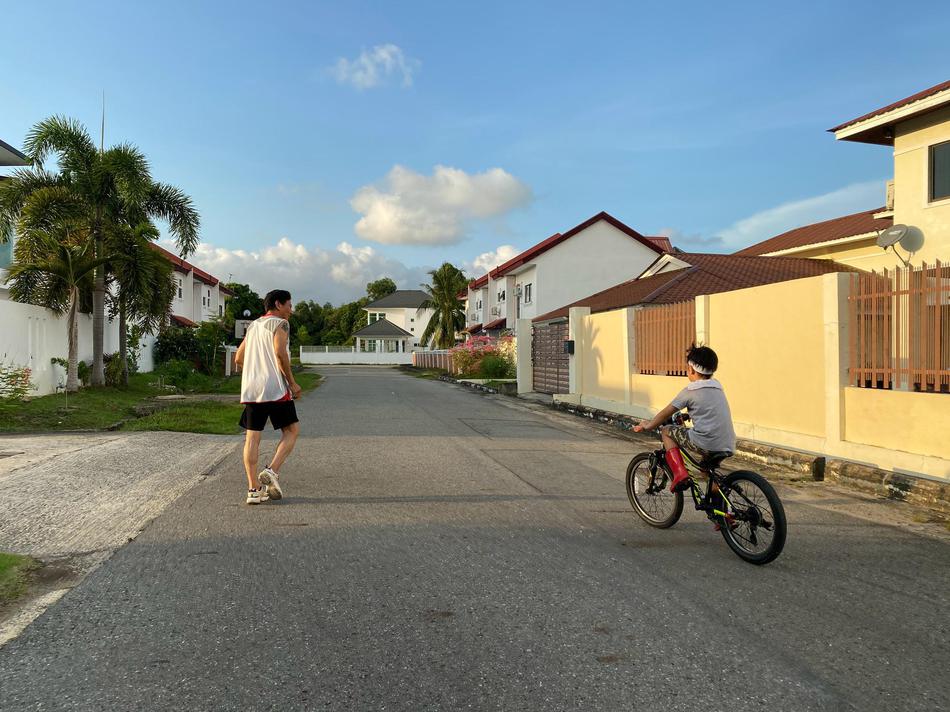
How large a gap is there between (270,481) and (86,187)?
654 inches

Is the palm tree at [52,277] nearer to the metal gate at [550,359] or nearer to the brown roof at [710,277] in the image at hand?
the metal gate at [550,359]

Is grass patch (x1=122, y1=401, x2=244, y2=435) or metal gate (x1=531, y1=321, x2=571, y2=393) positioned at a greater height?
metal gate (x1=531, y1=321, x2=571, y2=393)

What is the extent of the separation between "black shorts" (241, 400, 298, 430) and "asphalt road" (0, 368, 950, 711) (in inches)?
28.9

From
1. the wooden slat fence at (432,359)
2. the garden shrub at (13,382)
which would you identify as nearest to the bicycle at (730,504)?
the garden shrub at (13,382)

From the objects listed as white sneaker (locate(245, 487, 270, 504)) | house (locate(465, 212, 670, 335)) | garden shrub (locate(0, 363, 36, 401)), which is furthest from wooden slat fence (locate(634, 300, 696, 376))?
house (locate(465, 212, 670, 335))

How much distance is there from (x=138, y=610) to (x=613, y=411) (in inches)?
524

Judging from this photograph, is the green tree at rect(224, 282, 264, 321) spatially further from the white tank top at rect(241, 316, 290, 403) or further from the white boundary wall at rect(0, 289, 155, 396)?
the white tank top at rect(241, 316, 290, 403)

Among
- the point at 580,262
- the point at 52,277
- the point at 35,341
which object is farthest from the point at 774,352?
the point at 580,262

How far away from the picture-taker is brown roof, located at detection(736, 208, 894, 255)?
23.4 metres

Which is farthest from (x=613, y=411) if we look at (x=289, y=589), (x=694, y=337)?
(x=289, y=589)

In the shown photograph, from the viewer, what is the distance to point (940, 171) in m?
15.7

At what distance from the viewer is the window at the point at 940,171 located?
15.5m

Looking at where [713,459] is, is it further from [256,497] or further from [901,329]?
[256,497]

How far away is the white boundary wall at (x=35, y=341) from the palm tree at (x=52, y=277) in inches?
11.5
